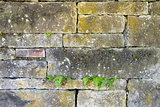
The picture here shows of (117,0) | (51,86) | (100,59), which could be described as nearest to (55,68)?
(51,86)

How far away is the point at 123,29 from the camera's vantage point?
239 cm

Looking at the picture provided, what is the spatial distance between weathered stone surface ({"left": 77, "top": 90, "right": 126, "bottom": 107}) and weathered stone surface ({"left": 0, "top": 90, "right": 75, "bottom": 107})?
0.66ft

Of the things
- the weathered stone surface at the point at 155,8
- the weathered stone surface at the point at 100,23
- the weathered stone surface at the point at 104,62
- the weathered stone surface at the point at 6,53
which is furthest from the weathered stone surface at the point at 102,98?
the weathered stone surface at the point at 155,8

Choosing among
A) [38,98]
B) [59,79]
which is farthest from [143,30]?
[38,98]

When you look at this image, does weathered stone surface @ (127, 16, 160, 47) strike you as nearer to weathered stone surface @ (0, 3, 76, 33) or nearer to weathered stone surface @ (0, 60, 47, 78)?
weathered stone surface @ (0, 3, 76, 33)

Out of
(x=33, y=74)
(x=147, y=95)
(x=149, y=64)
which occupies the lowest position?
(x=147, y=95)

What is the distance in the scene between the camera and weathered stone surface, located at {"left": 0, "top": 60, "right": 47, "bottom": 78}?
2.46m

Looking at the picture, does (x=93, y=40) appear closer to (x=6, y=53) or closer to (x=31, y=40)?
(x=31, y=40)

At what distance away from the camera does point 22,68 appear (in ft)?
8.09

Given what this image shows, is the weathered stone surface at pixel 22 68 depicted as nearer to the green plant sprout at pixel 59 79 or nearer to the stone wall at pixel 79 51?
the stone wall at pixel 79 51

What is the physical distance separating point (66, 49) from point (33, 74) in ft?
2.47

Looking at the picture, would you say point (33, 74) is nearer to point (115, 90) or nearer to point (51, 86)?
point (51, 86)

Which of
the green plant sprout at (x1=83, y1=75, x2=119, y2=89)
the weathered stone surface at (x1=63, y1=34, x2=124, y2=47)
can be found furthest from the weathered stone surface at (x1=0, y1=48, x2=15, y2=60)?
the green plant sprout at (x1=83, y1=75, x2=119, y2=89)

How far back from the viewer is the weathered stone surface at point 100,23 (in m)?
2.35
